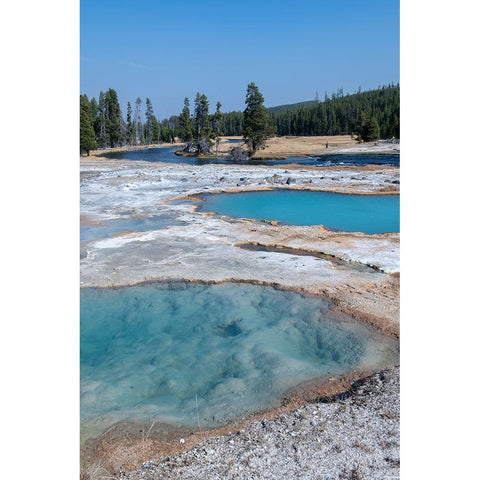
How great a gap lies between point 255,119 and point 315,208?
24.5m

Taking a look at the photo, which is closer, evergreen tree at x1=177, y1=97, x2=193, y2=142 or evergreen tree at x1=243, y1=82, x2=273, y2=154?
evergreen tree at x1=243, y1=82, x2=273, y2=154

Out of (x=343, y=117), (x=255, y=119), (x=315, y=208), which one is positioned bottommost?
(x=315, y=208)

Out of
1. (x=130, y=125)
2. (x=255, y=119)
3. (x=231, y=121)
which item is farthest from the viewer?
(x=231, y=121)

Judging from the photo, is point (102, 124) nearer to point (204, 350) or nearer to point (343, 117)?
point (343, 117)

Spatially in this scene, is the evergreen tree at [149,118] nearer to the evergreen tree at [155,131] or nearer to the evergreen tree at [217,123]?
the evergreen tree at [155,131]

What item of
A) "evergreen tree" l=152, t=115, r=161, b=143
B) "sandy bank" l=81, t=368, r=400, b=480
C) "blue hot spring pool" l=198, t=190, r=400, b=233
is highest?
"evergreen tree" l=152, t=115, r=161, b=143

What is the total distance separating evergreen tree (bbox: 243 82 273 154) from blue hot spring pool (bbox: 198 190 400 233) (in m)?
21.3

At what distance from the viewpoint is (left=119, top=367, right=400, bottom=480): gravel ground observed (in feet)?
10.3

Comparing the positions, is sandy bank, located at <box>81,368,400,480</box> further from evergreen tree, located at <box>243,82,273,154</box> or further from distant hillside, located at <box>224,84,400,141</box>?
distant hillside, located at <box>224,84,400,141</box>

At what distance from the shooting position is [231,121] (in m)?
81.8

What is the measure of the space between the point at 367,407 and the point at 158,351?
2.68 m

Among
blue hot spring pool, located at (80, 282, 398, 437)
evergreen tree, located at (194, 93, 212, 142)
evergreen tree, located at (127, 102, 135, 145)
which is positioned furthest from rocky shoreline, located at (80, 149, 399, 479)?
evergreen tree, located at (127, 102, 135, 145)

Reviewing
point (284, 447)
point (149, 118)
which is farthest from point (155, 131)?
point (284, 447)
